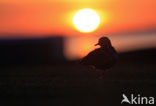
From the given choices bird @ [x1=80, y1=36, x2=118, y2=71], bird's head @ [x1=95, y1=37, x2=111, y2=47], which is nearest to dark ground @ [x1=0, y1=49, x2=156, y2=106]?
bird @ [x1=80, y1=36, x2=118, y2=71]

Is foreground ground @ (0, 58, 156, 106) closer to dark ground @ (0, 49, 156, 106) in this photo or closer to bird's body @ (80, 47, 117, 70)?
dark ground @ (0, 49, 156, 106)

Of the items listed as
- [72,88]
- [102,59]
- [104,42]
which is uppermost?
[104,42]

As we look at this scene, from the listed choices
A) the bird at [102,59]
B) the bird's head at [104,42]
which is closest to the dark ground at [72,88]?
the bird at [102,59]

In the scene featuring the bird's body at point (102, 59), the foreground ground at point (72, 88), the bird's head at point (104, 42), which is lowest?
the foreground ground at point (72, 88)

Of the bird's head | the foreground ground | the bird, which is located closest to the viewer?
the foreground ground

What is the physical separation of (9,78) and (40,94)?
3.67 m

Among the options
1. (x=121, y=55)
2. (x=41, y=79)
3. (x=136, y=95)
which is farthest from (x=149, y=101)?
(x=121, y=55)

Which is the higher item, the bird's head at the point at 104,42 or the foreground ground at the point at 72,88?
the bird's head at the point at 104,42

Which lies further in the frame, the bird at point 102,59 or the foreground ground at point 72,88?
the bird at point 102,59

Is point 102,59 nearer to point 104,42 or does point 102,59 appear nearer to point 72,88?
point 104,42

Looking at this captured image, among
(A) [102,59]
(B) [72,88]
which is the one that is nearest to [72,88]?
(B) [72,88]

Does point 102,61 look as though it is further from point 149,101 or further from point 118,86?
point 149,101

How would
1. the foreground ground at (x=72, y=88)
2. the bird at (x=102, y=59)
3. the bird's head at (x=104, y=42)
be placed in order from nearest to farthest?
1. the foreground ground at (x=72, y=88)
2. the bird at (x=102, y=59)
3. the bird's head at (x=104, y=42)

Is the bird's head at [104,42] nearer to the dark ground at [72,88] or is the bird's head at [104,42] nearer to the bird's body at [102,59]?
the bird's body at [102,59]
